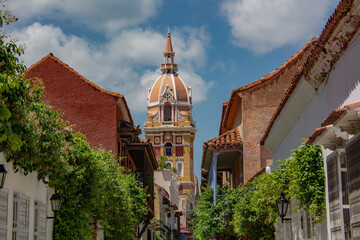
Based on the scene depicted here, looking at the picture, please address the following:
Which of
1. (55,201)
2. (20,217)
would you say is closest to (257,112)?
(55,201)

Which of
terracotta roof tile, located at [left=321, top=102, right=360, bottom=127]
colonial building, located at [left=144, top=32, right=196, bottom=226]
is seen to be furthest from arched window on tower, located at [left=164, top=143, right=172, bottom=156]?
terracotta roof tile, located at [left=321, top=102, right=360, bottom=127]

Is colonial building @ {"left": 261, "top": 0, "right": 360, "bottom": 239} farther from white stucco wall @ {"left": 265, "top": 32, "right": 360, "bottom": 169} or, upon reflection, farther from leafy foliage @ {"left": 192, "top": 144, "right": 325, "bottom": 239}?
leafy foliage @ {"left": 192, "top": 144, "right": 325, "bottom": 239}

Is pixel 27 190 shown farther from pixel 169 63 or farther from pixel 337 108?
pixel 169 63

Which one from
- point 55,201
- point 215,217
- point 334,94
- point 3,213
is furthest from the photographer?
point 215,217

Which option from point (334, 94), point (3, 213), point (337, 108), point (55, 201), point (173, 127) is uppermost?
point (173, 127)

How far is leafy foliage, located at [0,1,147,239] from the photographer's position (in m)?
8.52

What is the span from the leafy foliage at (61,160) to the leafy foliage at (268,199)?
2.85m

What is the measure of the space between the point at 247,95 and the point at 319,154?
12998mm

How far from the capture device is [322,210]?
10.8 meters

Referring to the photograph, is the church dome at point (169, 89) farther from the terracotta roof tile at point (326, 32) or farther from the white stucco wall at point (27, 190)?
the terracotta roof tile at point (326, 32)

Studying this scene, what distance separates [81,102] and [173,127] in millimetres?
72774

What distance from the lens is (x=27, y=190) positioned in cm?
1233

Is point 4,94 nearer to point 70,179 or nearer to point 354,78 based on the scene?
point 354,78

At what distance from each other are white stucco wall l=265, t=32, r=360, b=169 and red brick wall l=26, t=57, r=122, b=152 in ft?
35.3
